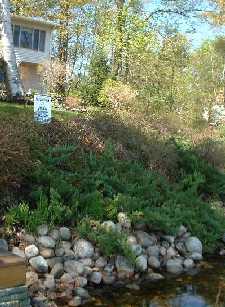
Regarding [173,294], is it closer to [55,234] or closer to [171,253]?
[171,253]

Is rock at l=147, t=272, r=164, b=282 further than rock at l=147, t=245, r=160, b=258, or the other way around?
rock at l=147, t=245, r=160, b=258

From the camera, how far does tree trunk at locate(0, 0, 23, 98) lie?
57.2ft

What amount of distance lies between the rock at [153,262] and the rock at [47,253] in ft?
5.42

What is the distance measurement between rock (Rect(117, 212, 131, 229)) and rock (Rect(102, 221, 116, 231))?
11.9 inches

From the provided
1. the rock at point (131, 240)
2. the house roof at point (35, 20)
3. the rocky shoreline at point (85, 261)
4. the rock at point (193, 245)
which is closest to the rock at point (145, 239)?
the rocky shoreline at point (85, 261)

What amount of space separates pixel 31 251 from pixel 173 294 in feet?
6.62

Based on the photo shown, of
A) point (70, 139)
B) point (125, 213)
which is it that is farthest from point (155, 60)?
point (125, 213)

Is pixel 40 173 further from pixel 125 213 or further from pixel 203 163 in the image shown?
pixel 203 163

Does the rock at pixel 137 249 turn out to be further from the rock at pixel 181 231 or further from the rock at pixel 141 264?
the rock at pixel 181 231

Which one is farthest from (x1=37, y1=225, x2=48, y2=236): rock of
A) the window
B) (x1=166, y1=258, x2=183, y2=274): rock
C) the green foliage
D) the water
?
the window

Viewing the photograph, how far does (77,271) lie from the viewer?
309 inches

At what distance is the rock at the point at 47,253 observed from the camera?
25.8 feet

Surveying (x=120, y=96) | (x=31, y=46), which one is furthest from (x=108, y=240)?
(x=31, y=46)

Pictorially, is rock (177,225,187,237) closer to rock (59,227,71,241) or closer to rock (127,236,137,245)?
rock (127,236,137,245)
